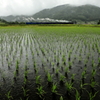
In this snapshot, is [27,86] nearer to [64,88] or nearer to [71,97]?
[64,88]

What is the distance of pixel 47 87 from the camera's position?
16.8 ft

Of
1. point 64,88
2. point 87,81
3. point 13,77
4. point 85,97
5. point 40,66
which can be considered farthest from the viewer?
point 40,66

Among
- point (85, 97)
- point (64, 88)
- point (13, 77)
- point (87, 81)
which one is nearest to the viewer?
point (85, 97)

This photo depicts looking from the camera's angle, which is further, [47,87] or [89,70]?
[89,70]

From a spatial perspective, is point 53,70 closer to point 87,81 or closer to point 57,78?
point 57,78

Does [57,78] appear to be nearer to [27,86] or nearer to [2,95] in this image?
[27,86]

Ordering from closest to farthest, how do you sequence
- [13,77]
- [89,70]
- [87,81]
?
[87,81] < [13,77] < [89,70]

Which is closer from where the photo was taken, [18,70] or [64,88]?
[64,88]

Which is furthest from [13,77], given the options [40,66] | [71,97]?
[71,97]

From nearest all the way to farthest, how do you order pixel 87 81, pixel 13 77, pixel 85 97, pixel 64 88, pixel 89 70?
pixel 85 97, pixel 64 88, pixel 87 81, pixel 13 77, pixel 89 70

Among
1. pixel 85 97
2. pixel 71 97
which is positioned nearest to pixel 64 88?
pixel 71 97

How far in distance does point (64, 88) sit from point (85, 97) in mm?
1025

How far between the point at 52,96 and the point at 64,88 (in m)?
0.78

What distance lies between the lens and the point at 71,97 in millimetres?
4496
